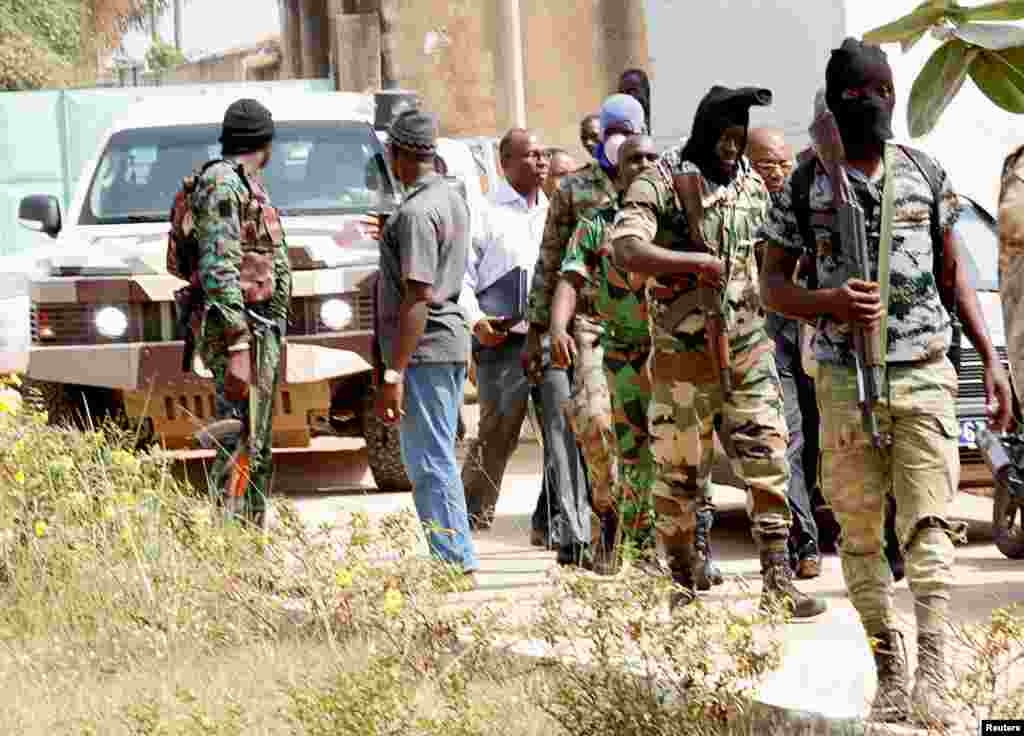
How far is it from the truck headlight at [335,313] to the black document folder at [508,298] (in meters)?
1.59

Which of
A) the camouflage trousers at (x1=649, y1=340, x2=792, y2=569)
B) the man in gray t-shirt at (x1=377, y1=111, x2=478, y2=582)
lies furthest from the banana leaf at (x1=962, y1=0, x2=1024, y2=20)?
the man in gray t-shirt at (x1=377, y1=111, x2=478, y2=582)

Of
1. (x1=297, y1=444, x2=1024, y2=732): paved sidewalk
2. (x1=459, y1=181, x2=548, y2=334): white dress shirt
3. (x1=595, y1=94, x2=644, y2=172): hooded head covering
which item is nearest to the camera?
(x1=297, y1=444, x2=1024, y2=732): paved sidewalk

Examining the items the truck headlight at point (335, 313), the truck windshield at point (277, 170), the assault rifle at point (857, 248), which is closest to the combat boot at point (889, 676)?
the assault rifle at point (857, 248)

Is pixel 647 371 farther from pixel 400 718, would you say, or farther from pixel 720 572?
pixel 400 718

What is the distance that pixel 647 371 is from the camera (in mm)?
7543

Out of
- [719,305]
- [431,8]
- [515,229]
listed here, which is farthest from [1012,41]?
[431,8]

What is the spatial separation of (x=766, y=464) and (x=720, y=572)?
4.46 ft

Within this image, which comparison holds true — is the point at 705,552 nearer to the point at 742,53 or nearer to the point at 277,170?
the point at 277,170

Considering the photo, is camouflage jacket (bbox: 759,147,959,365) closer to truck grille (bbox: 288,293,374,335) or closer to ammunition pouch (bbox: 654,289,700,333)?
ammunition pouch (bbox: 654,289,700,333)

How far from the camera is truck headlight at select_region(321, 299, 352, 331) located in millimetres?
10805

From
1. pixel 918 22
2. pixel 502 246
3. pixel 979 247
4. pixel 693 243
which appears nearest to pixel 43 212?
pixel 502 246

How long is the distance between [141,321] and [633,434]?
393 centimetres

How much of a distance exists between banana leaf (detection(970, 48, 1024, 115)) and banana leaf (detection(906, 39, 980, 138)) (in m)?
0.01

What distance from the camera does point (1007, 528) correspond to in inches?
332
